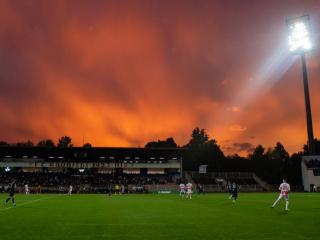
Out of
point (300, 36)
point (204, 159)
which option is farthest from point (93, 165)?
point (300, 36)

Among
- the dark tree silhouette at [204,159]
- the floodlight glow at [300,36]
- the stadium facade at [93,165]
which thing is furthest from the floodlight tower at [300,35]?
the dark tree silhouette at [204,159]

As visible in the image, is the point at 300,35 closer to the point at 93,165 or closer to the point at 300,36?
the point at 300,36

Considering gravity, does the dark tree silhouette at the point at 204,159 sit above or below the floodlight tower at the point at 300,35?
below

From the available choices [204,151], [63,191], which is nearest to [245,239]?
[63,191]

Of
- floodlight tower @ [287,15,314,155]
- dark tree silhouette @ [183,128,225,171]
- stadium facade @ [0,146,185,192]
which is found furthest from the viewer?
dark tree silhouette @ [183,128,225,171]

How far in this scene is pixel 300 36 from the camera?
74625mm

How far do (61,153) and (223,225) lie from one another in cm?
9041

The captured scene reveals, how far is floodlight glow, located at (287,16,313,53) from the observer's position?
74.1m

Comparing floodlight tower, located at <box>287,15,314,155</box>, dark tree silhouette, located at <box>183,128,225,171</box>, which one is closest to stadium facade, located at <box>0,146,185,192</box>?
dark tree silhouette, located at <box>183,128,225,171</box>

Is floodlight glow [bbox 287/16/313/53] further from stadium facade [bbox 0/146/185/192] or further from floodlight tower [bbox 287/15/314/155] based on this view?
stadium facade [bbox 0/146/185/192]

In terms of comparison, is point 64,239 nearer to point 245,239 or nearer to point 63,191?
point 245,239

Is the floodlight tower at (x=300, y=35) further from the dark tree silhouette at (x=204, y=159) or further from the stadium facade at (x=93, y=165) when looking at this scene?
the dark tree silhouette at (x=204, y=159)

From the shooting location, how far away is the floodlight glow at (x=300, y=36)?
243 ft

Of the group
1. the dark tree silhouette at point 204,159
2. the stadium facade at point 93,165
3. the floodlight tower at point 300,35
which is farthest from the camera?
the dark tree silhouette at point 204,159
